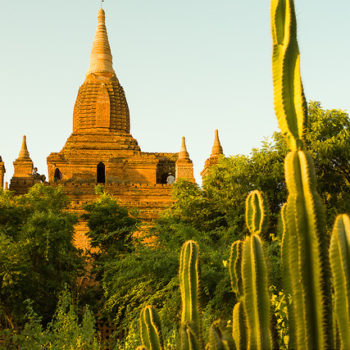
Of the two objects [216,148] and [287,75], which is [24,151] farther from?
[287,75]

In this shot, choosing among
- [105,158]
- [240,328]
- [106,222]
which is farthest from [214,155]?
[240,328]

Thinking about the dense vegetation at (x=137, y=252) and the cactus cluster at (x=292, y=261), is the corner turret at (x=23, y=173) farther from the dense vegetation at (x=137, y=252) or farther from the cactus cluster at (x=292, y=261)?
the cactus cluster at (x=292, y=261)

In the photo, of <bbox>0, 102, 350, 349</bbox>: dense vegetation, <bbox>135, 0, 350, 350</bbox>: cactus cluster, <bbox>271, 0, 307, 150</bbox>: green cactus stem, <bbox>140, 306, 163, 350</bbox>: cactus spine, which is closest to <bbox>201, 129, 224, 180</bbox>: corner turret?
<bbox>0, 102, 350, 349</bbox>: dense vegetation

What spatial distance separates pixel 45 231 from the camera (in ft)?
47.2

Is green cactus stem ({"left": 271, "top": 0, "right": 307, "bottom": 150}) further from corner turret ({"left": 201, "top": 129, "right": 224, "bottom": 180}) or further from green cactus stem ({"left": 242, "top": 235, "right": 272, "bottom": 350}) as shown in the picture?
corner turret ({"left": 201, "top": 129, "right": 224, "bottom": 180})

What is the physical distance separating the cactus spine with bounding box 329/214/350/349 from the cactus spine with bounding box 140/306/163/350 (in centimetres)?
185

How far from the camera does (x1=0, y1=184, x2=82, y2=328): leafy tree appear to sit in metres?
12.6

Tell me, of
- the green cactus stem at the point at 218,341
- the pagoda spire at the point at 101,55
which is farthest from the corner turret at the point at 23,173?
the green cactus stem at the point at 218,341

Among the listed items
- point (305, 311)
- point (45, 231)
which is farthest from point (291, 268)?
point (45, 231)

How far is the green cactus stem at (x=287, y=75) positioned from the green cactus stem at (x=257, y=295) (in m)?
0.83

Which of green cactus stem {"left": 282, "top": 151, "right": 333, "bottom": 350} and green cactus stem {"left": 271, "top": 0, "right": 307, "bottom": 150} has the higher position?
green cactus stem {"left": 271, "top": 0, "right": 307, "bottom": 150}

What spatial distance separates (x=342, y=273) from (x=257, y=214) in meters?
1.32

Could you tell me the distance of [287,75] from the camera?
4281 millimetres

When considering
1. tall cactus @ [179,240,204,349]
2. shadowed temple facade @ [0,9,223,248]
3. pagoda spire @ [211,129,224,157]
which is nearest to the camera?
tall cactus @ [179,240,204,349]
